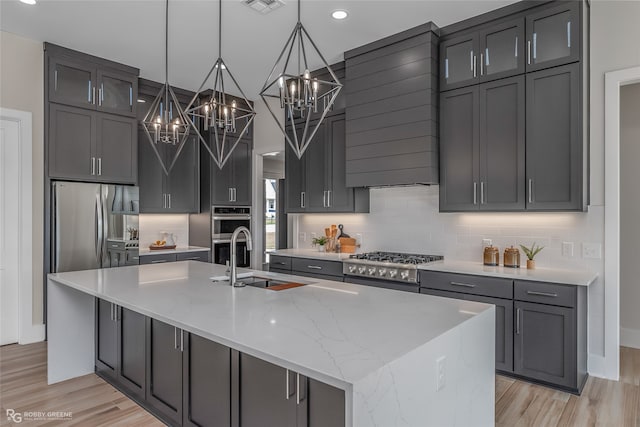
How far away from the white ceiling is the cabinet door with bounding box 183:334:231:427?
2.66m

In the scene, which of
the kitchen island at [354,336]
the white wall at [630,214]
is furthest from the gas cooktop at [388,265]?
the white wall at [630,214]

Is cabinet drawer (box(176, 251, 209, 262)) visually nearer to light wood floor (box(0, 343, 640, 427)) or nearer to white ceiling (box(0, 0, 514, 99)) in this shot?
light wood floor (box(0, 343, 640, 427))

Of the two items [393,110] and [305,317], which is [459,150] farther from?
[305,317]

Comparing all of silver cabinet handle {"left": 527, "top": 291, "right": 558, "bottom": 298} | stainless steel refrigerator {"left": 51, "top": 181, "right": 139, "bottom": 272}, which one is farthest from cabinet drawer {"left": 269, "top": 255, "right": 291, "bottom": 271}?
silver cabinet handle {"left": 527, "top": 291, "right": 558, "bottom": 298}

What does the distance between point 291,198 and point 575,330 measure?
3279 mm

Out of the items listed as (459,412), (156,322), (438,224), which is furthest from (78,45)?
(459,412)

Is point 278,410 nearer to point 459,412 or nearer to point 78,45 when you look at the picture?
point 459,412

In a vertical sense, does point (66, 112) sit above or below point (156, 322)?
above

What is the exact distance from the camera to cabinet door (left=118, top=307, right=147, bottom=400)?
2488 mm

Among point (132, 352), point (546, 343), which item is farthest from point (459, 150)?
point (132, 352)

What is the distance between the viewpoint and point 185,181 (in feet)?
18.0

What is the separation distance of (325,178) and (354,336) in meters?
3.26

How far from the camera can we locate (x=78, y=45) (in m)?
4.01

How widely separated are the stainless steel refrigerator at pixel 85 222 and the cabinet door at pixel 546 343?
13.2 feet
